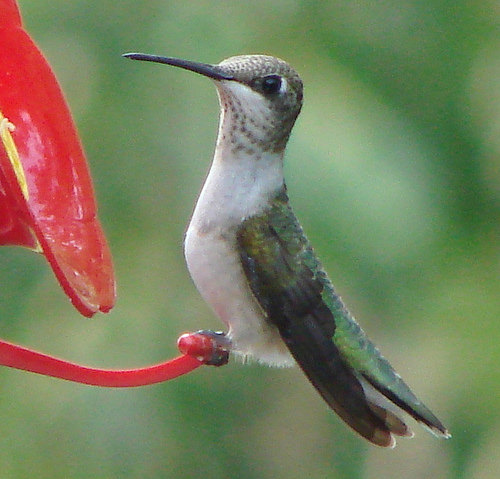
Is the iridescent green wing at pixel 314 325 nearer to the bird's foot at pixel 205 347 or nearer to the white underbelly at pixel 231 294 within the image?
the white underbelly at pixel 231 294

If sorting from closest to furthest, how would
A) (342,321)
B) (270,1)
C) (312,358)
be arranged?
(312,358)
(342,321)
(270,1)

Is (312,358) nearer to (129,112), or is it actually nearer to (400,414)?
(400,414)

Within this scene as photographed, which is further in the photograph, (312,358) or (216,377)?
(216,377)

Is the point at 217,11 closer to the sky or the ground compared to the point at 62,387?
closer to the sky

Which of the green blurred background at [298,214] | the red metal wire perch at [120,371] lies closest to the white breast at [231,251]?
the red metal wire perch at [120,371]

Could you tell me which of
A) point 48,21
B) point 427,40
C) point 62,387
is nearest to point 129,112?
point 48,21

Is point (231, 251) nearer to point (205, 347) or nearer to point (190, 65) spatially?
point (205, 347)
